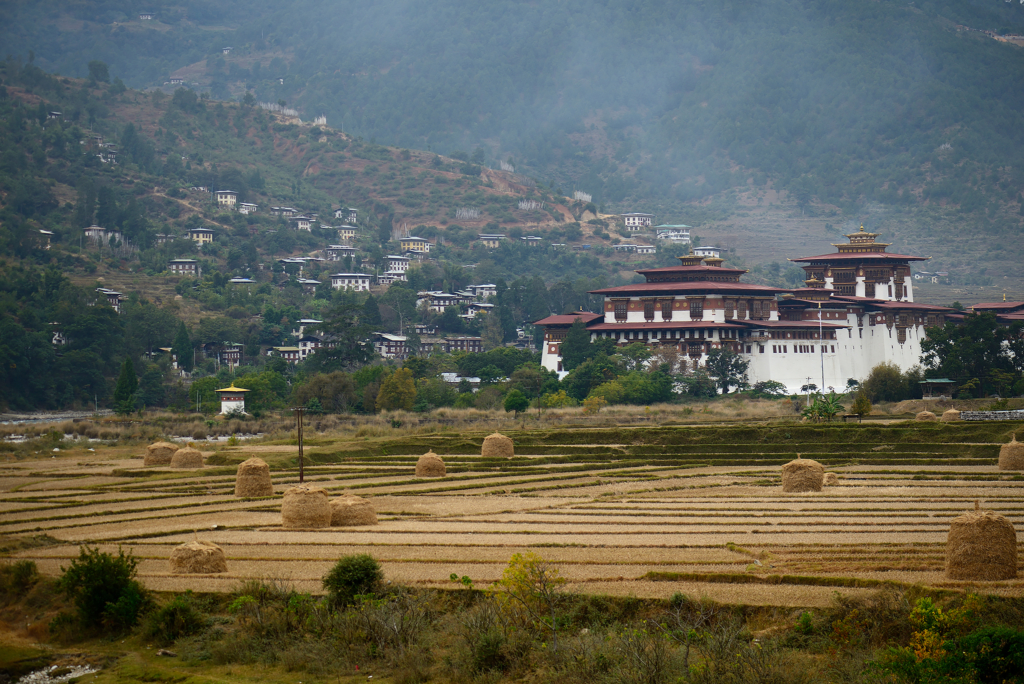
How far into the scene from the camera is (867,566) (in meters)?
20.6

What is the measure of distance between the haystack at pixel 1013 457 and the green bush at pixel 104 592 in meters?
28.7

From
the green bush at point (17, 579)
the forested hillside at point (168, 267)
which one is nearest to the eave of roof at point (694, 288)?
the forested hillside at point (168, 267)

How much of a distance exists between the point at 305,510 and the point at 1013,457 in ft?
78.0

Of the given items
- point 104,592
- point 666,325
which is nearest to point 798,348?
point 666,325

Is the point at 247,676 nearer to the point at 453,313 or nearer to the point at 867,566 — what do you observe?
the point at 867,566

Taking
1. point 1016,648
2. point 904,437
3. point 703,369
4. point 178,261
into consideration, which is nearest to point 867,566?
point 1016,648

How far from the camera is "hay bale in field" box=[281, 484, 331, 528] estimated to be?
28.6 metres

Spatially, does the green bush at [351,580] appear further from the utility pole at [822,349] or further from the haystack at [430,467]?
the utility pole at [822,349]

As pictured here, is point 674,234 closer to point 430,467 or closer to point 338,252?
point 338,252

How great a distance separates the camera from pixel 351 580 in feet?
64.0

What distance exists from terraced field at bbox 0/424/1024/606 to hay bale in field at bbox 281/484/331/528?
1.78 ft

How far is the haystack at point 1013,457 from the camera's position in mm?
36281

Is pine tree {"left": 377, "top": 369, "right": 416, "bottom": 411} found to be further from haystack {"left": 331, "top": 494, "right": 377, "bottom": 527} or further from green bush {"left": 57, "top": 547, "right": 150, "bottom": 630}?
green bush {"left": 57, "top": 547, "right": 150, "bottom": 630}

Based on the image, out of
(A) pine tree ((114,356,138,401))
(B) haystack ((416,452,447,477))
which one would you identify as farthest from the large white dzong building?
(B) haystack ((416,452,447,477))
